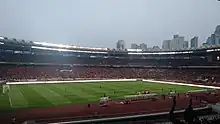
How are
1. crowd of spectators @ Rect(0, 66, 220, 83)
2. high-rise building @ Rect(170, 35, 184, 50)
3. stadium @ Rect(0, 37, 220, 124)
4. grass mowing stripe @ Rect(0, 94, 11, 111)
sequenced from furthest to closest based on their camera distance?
high-rise building @ Rect(170, 35, 184, 50)
crowd of spectators @ Rect(0, 66, 220, 83)
stadium @ Rect(0, 37, 220, 124)
grass mowing stripe @ Rect(0, 94, 11, 111)

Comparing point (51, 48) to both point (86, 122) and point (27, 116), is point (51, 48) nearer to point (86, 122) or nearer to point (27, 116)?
point (27, 116)

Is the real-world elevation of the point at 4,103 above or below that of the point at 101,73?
below

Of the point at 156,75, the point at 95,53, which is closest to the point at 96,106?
the point at 156,75

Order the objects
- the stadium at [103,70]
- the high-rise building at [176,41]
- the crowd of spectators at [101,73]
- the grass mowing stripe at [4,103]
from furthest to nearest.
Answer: the high-rise building at [176,41] → the crowd of spectators at [101,73] → the stadium at [103,70] → the grass mowing stripe at [4,103]

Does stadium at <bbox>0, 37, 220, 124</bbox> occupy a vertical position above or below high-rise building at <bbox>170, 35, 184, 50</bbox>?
below

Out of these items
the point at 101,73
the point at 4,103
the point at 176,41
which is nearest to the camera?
the point at 4,103

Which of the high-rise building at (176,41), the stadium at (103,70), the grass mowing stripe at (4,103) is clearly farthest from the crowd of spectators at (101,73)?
the high-rise building at (176,41)

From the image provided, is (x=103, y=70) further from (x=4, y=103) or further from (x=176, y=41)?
(x=176, y=41)

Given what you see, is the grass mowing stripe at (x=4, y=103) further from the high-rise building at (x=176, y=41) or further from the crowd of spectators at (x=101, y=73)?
the high-rise building at (x=176, y=41)

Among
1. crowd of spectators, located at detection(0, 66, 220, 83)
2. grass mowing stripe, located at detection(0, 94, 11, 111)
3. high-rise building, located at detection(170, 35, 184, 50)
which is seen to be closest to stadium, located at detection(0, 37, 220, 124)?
crowd of spectators, located at detection(0, 66, 220, 83)

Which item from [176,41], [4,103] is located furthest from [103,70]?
[176,41]

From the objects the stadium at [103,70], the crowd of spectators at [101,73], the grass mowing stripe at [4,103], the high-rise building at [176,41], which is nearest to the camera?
the grass mowing stripe at [4,103]

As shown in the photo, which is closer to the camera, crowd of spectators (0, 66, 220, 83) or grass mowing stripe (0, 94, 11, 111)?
grass mowing stripe (0, 94, 11, 111)

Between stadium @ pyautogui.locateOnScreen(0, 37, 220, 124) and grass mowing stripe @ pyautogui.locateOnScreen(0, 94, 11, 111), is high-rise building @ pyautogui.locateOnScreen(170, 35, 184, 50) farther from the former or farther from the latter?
grass mowing stripe @ pyautogui.locateOnScreen(0, 94, 11, 111)
